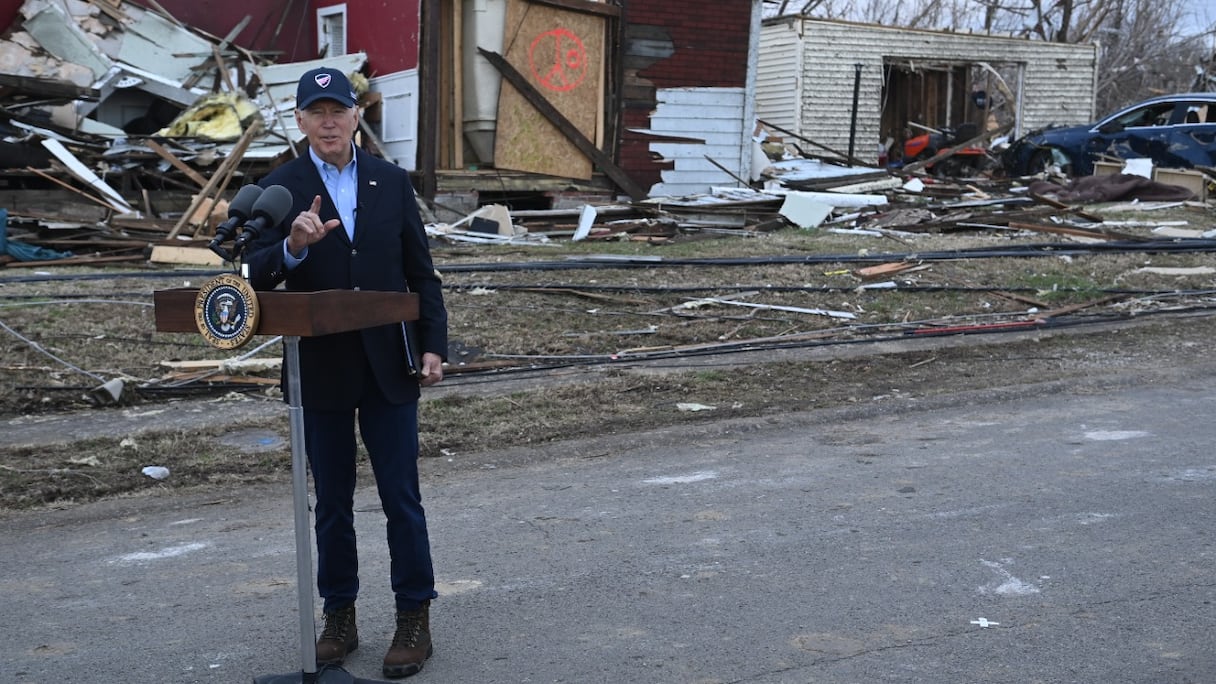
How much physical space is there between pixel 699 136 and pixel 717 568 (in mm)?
15767

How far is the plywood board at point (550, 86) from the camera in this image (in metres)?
17.9

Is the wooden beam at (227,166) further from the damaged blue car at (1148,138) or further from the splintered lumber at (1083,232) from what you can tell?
the damaged blue car at (1148,138)

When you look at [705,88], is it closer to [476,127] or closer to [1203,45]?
[476,127]

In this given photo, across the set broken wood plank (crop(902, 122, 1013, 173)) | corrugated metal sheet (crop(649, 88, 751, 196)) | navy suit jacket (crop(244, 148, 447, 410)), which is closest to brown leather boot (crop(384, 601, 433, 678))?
navy suit jacket (crop(244, 148, 447, 410))

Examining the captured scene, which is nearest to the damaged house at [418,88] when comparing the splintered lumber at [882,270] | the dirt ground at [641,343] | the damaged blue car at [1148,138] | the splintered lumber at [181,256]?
the splintered lumber at [181,256]

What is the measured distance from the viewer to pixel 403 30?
17.4 metres

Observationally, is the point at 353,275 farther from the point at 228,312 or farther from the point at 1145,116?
the point at 1145,116

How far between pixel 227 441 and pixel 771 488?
3.17 meters

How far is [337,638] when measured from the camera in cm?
417

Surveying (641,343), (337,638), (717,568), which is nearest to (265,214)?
(337,638)

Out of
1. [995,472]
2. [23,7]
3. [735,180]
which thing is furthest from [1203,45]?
[995,472]

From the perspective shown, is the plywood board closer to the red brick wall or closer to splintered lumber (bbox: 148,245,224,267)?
the red brick wall

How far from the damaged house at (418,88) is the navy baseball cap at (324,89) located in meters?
11.8

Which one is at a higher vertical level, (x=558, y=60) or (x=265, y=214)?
(x=558, y=60)
